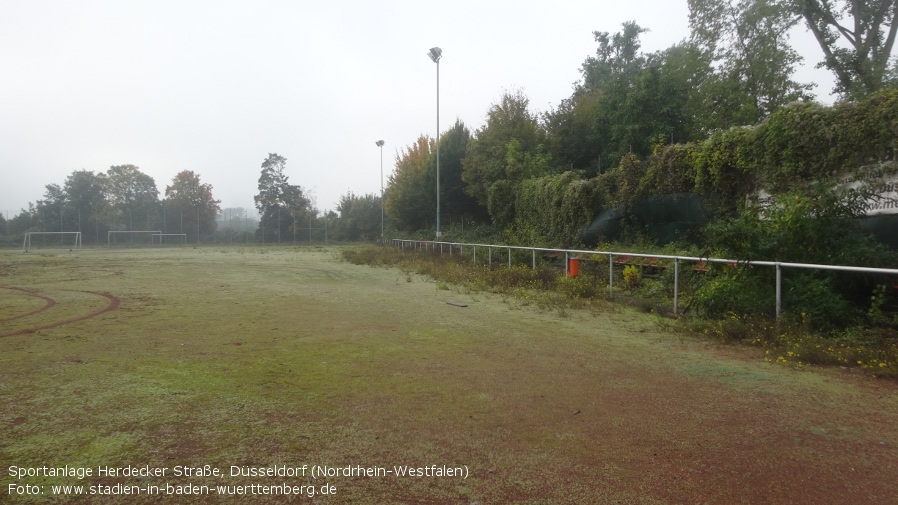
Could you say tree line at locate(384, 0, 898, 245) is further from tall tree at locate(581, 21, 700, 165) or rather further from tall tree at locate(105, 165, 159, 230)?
tall tree at locate(105, 165, 159, 230)

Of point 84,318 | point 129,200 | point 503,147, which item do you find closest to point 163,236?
point 129,200

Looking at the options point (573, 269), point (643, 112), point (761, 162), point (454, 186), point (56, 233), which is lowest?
point (573, 269)

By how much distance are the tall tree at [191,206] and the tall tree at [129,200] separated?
153cm

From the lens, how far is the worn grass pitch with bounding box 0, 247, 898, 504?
2.90 m

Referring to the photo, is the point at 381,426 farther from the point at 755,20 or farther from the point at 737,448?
the point at 755,20

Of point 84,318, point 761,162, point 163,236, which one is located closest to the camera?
point 84,318

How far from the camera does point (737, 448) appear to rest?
3.33m

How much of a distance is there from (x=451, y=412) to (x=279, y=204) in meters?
56.3

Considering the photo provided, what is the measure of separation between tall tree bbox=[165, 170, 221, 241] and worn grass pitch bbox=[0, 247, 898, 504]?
48.8m

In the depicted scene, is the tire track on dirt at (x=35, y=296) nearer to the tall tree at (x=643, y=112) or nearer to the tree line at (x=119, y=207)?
the tall tree at (x=643, y=112)

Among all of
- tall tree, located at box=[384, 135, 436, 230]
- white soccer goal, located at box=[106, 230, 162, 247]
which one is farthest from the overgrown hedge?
white soccer goal, located at box=[106, 230, 162, 247]

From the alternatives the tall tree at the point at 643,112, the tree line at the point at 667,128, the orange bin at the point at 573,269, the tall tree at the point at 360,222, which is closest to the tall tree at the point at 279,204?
the tall tree at the point at 360,222

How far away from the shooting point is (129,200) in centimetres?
5016

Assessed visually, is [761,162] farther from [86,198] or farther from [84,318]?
[86,198]
